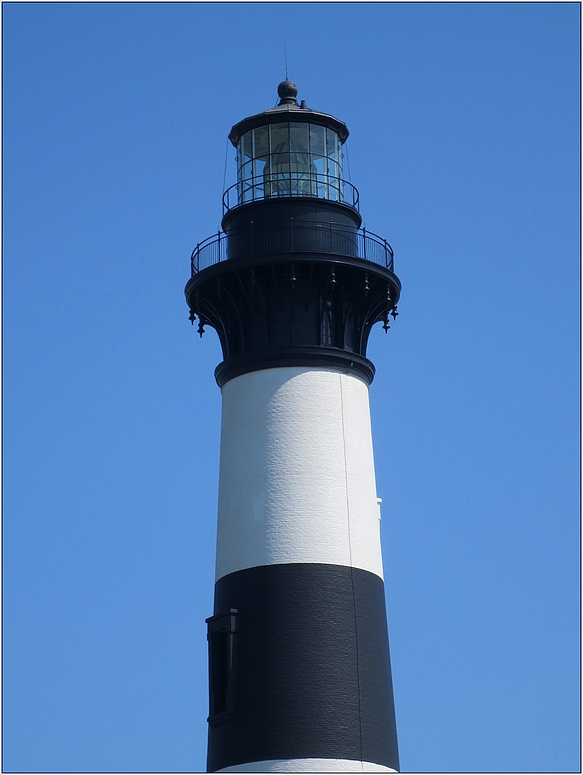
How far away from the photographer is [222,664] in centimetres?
2720

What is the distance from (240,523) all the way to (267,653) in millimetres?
2515

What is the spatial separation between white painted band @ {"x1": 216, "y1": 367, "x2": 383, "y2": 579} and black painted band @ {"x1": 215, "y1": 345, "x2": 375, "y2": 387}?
0.14m

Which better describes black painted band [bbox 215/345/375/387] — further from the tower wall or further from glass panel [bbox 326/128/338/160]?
glass panel [bbox 326/128/338/160]

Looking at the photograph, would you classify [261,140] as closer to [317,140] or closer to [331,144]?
[317,140]

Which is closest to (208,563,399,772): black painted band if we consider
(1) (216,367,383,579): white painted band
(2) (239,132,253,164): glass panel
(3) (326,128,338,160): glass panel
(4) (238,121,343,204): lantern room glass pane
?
(1) (216,367,383,579): white painted band

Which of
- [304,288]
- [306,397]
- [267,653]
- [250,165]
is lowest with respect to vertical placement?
[267,653]

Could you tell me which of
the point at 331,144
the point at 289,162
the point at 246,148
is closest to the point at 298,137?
the point at 289,162

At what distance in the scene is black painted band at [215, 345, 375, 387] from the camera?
28.2m

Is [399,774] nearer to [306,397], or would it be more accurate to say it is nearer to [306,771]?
[306,771]

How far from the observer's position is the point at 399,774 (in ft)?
87.3

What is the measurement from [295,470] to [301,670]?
365 centimetres

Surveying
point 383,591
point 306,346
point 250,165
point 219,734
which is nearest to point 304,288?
point 306,346

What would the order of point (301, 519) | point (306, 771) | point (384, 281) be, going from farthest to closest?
point (384, 281), point (301, 519), point (306, 771)

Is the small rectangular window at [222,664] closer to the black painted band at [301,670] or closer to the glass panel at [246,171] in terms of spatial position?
the black painted band at [301,670]
